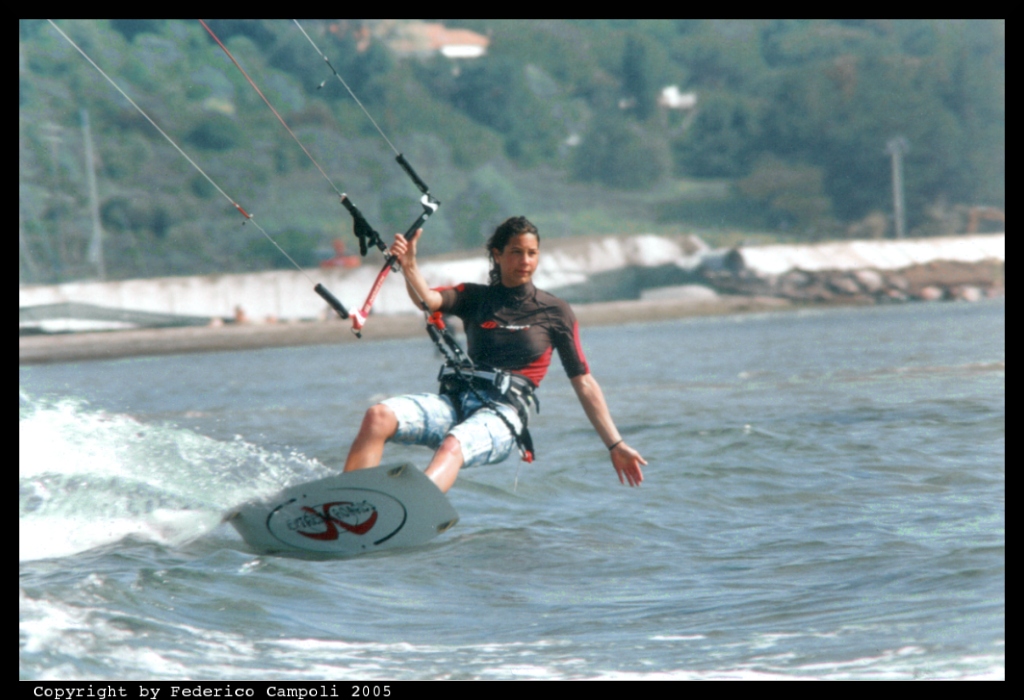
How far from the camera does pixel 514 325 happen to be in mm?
6777

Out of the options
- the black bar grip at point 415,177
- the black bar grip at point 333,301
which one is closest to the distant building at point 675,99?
the black bar grip at point 415,177

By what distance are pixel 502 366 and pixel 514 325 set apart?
9.6 inches

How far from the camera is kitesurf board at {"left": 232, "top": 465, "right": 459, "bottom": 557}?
639cm

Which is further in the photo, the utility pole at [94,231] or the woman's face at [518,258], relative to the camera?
the utility pole at [94,231]

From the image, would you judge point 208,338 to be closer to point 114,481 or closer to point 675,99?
Result: point 114,481

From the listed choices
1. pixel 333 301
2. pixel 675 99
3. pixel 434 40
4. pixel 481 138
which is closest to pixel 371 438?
pixel 333 301

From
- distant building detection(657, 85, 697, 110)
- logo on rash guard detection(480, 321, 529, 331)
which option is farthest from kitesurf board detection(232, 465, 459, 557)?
distant building detection(657, 85, 697, 110)

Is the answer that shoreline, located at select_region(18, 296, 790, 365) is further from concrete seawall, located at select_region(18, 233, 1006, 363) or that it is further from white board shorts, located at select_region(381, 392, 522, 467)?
white board shorts, located at select_region(381, 392, 522, 467)

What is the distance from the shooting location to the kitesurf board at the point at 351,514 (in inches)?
252

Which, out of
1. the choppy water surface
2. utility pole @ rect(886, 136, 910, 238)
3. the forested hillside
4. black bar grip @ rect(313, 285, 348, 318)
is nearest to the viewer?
the choppy water surface

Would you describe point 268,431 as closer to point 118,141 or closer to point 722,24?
point 118,141

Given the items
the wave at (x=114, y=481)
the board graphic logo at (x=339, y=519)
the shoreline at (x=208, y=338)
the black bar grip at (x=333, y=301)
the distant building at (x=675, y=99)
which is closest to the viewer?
the black bar grip at (x=333, y=301)

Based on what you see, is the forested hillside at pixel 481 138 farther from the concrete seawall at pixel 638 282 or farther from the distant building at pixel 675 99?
the concrete seawall at pixel 638 282

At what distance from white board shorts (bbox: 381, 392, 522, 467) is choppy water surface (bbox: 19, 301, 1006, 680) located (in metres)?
0.63
